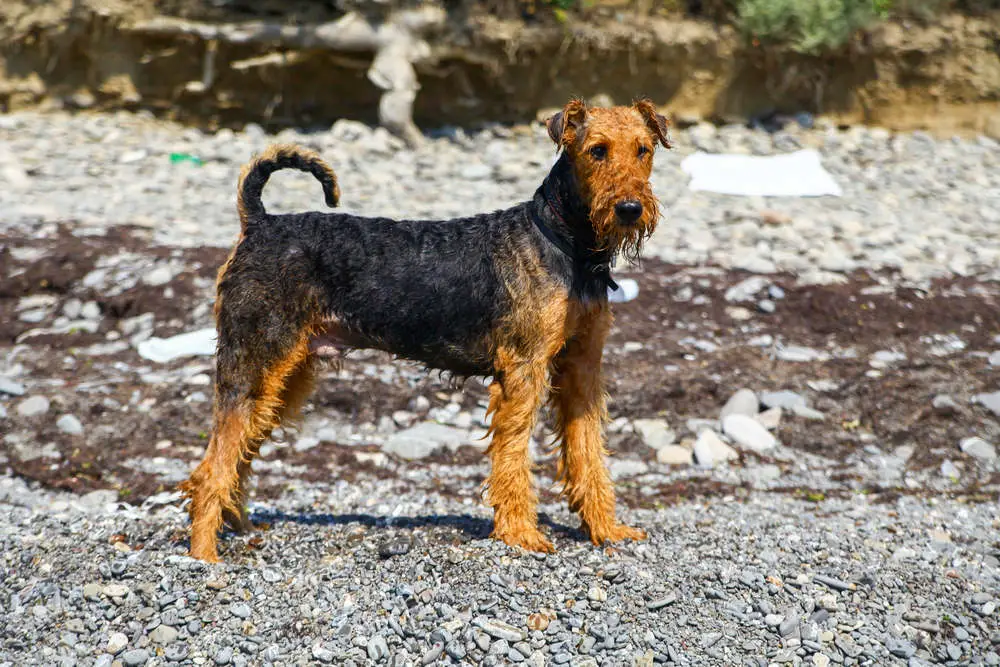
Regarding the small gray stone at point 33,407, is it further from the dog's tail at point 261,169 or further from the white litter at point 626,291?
the white litter at point 626,291

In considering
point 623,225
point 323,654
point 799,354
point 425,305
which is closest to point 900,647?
point 623,225

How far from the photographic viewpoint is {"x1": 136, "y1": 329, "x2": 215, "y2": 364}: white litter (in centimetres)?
966

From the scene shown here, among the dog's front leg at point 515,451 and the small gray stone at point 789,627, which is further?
the dog's front leg at point 515,451

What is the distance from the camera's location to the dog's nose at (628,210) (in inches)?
196

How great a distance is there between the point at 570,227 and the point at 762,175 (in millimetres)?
10158

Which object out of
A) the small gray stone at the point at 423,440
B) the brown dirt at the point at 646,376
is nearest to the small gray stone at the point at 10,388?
the brown dirt at the point at 646,376

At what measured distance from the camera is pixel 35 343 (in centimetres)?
1008

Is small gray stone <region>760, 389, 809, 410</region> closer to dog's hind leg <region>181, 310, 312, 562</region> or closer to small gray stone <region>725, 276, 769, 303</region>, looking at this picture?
small gray stone <region>725, 276, 769, 303</region>

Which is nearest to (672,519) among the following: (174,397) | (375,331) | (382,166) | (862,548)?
(862,548)

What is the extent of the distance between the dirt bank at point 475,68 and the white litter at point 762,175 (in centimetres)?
268

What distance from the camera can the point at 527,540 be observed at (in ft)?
18.9

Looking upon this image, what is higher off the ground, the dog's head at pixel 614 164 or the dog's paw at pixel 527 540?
the dog's head at pixel 614 164

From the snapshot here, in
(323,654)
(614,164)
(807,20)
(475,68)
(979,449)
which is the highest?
(807,20)

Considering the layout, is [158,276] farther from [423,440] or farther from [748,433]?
[748,433]
